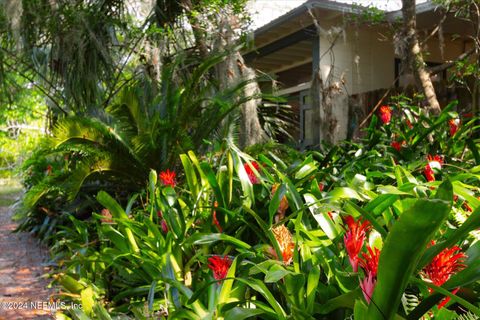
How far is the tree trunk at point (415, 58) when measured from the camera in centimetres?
460

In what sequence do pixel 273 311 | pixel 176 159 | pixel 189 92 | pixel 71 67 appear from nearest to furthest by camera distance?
pixel 273 311, pixel 176 159, pixel 189 92, pixel 71 67

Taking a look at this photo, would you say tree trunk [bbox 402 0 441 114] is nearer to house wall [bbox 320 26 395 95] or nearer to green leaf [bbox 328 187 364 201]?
house wall [bbox 320 26 395 95]

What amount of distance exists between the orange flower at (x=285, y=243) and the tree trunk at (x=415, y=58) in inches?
139

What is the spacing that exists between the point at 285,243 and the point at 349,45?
22.8 feet

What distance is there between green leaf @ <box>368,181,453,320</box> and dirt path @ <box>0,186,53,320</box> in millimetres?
2004

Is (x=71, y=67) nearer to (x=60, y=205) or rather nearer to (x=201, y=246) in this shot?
(x=60, y=205)

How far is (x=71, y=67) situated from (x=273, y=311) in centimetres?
544

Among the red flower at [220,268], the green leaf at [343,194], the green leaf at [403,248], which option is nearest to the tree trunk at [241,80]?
the green leaf at [343,194]

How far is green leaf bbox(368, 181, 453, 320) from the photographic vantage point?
2.75ft

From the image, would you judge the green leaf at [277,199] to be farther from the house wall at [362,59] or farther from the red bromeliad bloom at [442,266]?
the house wall at [362,59]

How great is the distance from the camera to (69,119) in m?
3.71

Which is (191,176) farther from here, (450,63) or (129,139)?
(450,63)

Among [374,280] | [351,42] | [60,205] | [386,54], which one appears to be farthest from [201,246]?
[386,54]

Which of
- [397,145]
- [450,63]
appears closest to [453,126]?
[397,145]
